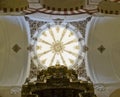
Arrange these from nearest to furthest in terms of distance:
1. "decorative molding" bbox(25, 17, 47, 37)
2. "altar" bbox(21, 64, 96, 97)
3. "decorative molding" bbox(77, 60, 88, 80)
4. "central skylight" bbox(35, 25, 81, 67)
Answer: "altar" bbox(21, 64, 96, 97) → "decorative molding" bbox(25, 17, 47, 37) → "decorative molding" bbox(77, 60, 88, 80) → "central skylight" bbox(35, 25, 81, 67)

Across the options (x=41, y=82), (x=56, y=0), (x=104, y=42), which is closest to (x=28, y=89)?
(x=41, y=82)

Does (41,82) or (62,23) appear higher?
(62,23)

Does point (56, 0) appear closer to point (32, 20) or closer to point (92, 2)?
point (92, 2)

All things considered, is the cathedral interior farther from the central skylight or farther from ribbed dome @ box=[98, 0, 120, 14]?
ribbed dome @ box=[98, 0, 120, 14]

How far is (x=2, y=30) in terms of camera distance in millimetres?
15523

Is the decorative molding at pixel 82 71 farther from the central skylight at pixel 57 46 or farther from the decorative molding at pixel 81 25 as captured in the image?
the decorative molding at pixel 81 25

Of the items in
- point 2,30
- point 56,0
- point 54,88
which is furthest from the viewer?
point 2,30

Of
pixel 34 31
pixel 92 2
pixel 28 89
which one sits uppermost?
pixel 92 2

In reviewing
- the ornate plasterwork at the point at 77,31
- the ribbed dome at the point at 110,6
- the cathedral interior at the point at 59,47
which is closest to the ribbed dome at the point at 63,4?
the ribbed dome at the point at 110,6

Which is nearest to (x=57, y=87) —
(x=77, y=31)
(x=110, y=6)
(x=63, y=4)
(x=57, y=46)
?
(x=63, y=4)

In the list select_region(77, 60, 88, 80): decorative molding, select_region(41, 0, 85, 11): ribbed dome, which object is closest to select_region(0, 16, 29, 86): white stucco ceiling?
select_region(77, 60, 88, 80): decorative molding

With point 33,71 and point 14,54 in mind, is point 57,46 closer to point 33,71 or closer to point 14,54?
point 33,71

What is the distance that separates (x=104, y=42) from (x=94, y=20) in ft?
3.52

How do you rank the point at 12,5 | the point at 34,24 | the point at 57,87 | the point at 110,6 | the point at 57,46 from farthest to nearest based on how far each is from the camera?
the point at 57,46, the point at 34,24, the point at 57,87, the point at 110,6, the point at 12,5
